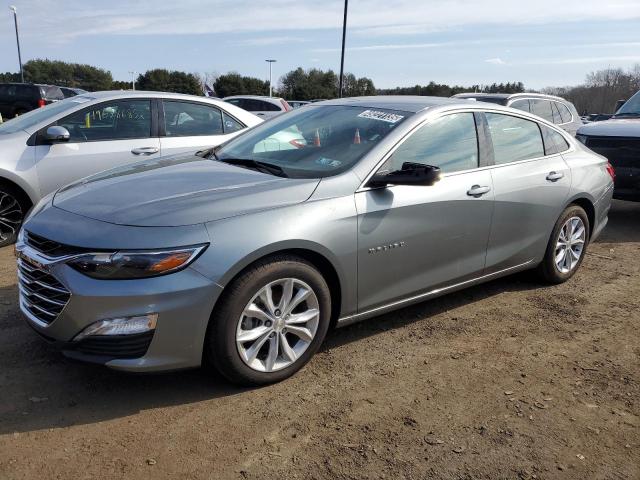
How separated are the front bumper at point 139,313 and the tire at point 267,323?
0.34ft

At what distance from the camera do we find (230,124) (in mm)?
6766

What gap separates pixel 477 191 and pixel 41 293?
2.82 m

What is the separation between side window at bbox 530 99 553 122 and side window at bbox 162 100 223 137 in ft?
19.3

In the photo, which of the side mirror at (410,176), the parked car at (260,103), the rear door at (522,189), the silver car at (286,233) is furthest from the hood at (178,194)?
the parked car at (260,103)

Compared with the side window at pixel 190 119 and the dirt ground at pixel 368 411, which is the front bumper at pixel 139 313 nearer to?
the dirt ground at pixel 368 411

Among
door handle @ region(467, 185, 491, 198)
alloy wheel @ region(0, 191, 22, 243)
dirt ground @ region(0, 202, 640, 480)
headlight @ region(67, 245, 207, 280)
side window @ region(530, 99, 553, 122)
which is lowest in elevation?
dirt ground @ region(0, 202, 640, 480)

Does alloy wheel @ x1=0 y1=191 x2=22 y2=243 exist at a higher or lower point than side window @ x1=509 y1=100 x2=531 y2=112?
lower

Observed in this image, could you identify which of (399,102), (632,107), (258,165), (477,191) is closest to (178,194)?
(258,165)

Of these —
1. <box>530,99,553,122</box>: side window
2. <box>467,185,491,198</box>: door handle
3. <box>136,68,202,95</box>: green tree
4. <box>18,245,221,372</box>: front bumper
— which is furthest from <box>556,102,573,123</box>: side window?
<box>136,68,202,95</box>: green tree

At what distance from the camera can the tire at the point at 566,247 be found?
4.80 meters

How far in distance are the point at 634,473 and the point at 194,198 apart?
253 centimetres

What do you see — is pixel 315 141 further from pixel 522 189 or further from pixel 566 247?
pixel 566 247

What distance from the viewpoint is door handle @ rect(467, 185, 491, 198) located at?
3965 mm

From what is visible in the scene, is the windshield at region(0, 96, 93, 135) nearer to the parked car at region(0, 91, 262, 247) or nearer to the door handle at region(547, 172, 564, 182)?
the parked car at region(0, 91, 262, 247)
